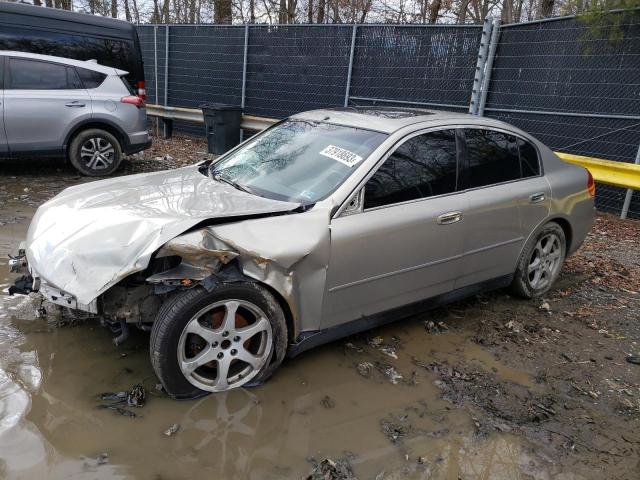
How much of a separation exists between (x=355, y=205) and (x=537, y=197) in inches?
74.0

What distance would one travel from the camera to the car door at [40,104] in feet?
23.9

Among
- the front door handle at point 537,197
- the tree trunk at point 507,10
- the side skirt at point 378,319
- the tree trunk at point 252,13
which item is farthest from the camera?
the tree trunk at point 252,13

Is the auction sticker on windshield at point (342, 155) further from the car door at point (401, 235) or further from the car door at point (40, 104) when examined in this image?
the car door at point (40, 104)

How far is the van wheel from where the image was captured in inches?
313

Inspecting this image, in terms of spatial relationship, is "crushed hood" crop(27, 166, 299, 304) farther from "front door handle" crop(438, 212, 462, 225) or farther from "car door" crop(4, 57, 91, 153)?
"car door" crop(4, 57, 91, 153)

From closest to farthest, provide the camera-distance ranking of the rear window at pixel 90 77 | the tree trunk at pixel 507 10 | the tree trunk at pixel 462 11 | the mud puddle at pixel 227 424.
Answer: the mud puddle at pixel 227 424 → the rear window at pixel 90 77 → the tree trunk at pixel 462 11 → the tree trunk at pixel 507 10

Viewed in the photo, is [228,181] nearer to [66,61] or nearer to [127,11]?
[66,61]

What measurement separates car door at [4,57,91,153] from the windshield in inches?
179

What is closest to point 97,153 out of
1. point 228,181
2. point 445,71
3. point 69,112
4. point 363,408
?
point 69,112

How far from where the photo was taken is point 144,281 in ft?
9.59

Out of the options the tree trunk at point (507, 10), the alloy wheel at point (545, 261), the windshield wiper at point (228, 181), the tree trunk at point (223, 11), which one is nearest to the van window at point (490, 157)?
the alloy wheel at point (545, 261)

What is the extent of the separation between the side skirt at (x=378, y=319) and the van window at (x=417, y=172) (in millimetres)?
760

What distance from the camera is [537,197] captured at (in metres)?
4.40

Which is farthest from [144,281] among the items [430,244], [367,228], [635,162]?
[635,162]
